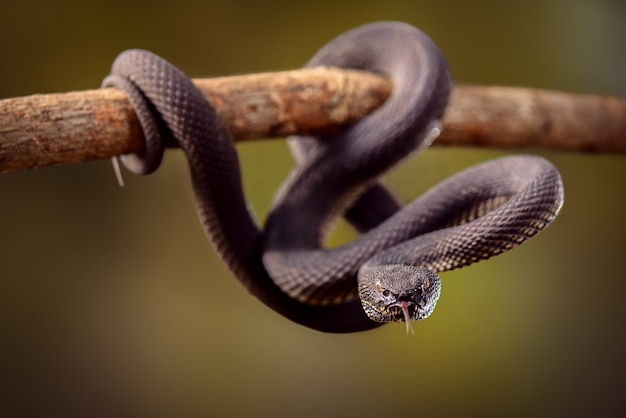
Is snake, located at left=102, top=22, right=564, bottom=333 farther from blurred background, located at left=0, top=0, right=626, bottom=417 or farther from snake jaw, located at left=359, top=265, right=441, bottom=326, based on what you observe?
blurred background, located at left=0, top=0, right=626, bottom=417

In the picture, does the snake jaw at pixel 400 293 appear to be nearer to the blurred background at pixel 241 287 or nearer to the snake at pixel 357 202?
the snake at pixel 357 202

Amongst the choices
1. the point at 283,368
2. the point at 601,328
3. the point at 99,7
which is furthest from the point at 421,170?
the point at 99,7

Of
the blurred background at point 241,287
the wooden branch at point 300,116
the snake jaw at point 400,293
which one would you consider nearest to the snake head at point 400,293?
the snake jaw at point 400,293

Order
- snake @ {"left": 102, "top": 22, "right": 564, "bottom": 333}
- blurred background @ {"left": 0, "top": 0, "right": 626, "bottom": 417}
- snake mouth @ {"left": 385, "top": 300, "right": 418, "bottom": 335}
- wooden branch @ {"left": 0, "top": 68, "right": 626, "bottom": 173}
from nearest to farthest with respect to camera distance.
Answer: snake mouth @ {"left": 385, "top": 300, "right": 418, "bottom": 335}
wooden branch @ {"left": 0, "top": 68, "right": 626, "bottom": 173}
snake @ {"left": 102, "top": 22, "right": 564, "bottom": 333}
blurred background @ {"left": 0, "top": 0, "right": 626, "bottom": 417}

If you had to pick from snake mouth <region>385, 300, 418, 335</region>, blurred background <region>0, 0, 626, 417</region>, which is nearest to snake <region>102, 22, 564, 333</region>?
snake mouth <region>385, 300, 418, 335</region>

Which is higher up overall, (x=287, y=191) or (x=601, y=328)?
(x=287, y=191)

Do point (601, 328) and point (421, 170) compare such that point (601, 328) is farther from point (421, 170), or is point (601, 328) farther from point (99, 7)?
point (99, 7)
